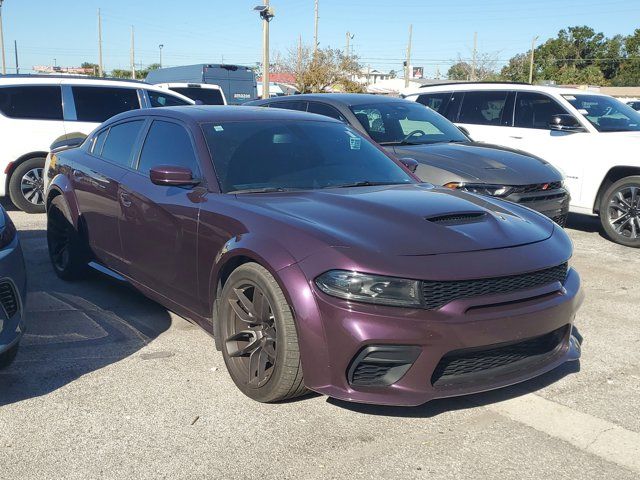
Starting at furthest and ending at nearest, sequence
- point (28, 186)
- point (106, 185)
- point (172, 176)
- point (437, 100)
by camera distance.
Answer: point (437, 100) < point (28, 186) < point (106, 185) < point (172, 176)

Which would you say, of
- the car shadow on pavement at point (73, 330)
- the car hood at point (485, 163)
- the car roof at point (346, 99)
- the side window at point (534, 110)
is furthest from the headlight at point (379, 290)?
the side window at point (534, 110)

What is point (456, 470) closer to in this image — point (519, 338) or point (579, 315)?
point (519, 338)

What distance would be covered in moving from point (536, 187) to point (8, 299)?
5.13 metres

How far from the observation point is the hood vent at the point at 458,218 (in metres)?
3.68

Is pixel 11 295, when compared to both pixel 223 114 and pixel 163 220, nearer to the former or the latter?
pixel 163 220

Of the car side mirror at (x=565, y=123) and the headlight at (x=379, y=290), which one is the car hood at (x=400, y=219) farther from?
the car side mirror at (x=565, y=123)

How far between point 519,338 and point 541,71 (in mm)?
66303

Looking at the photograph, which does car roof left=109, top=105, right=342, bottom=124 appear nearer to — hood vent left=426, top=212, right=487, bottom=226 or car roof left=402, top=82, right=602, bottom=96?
hood vent left=426, top=212, right=487, bottom=226

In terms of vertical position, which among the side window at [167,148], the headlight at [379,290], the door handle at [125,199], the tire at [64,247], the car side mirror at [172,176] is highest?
the side window at [167,148]

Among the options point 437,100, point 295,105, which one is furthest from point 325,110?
point 437,100

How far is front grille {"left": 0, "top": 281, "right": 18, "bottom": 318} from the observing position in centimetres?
360

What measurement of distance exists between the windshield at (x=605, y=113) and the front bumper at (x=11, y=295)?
730cm

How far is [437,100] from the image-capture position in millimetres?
10438

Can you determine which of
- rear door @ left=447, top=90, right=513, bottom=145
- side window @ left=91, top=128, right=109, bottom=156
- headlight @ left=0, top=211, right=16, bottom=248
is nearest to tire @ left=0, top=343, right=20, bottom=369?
headlight @ left=0, top=211, right=16, bottom=248
